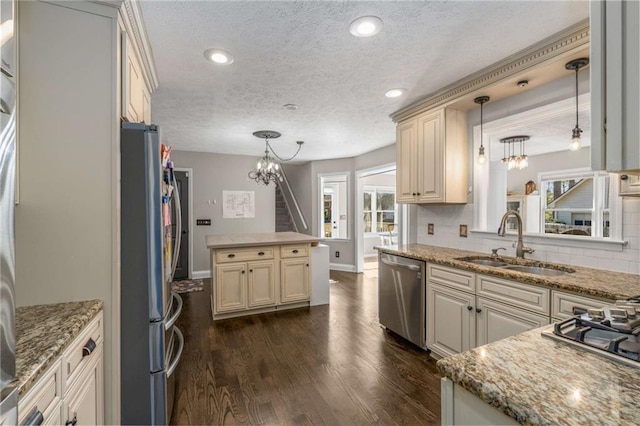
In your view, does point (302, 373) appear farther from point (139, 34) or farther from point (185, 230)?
point (185, 230)

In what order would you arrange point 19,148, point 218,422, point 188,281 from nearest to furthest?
1. point 19,148
2. point 218,422
3. point 188,281

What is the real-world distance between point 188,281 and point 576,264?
5.56 meters

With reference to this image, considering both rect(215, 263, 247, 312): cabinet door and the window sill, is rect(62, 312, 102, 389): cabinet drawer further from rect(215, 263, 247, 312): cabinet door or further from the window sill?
the window sill

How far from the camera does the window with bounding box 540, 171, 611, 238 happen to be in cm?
216

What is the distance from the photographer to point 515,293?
1977mm

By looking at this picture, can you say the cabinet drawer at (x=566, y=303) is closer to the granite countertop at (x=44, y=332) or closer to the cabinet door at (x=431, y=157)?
the cabinet door at (x=431, y=157)

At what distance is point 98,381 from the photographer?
1425 mm

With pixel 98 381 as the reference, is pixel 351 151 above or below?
above

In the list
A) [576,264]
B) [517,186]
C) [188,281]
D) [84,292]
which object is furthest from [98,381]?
[188,281]

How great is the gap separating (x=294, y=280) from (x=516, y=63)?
128 inches

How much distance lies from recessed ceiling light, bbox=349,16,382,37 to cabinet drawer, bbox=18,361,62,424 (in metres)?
2.18

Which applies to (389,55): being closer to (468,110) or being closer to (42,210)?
(468,110)

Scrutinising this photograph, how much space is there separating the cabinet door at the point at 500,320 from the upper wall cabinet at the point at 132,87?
267cm

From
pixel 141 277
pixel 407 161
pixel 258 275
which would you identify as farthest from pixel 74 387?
pixel 407 161
